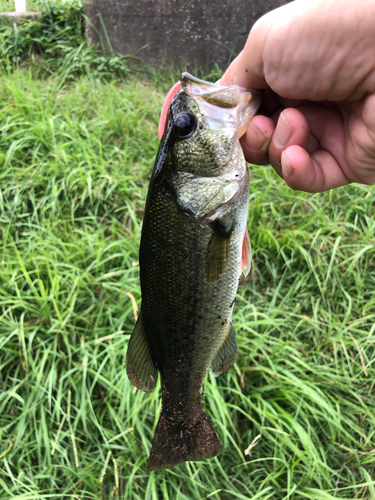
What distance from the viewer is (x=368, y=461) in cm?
209

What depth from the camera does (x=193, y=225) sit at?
4.12 ft

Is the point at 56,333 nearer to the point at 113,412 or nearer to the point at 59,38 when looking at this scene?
the point at 113,412

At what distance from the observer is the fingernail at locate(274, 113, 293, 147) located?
1.47 meters

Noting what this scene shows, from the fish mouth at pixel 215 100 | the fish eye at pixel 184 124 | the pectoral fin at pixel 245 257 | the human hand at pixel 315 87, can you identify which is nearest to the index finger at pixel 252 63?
the human hand at pixel 315 87

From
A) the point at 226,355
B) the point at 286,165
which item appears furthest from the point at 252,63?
the point at 226,355

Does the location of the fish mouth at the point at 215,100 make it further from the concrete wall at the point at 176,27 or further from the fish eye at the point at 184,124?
the concrete wall at the point at 176,27

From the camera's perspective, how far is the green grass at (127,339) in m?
2.11

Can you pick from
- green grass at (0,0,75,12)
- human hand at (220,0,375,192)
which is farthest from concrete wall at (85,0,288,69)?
human hand at (220,0,375,192)

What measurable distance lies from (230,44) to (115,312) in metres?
3.65

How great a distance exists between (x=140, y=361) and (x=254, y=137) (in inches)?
42.7

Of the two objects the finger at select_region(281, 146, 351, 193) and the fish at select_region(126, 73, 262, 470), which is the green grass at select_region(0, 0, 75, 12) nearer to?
the fish at select_region(126, 73, 262, 470)

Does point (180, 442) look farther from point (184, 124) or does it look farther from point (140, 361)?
point (184, 124)

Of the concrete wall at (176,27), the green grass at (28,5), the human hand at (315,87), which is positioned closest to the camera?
the human hand at (315,87)

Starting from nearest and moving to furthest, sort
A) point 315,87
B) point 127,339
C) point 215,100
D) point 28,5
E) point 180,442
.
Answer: point 215,100
point 315,87
point 180,442
point 127,339
point 28,5
